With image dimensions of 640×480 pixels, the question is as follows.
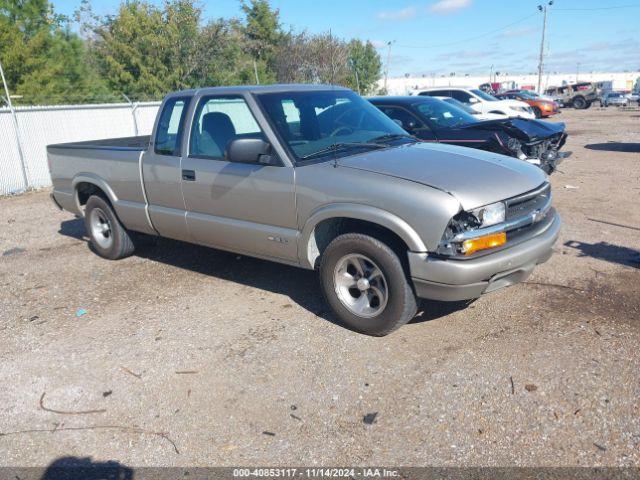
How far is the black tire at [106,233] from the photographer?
6.57 meters

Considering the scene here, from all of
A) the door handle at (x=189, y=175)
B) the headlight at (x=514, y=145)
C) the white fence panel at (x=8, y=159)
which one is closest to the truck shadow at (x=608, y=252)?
the headlight at (x=514, y=145)

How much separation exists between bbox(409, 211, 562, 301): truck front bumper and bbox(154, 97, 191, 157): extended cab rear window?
2.84 m

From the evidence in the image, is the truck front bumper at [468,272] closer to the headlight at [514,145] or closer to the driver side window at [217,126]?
the driver side window at [217,126]

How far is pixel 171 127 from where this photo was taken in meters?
5.67

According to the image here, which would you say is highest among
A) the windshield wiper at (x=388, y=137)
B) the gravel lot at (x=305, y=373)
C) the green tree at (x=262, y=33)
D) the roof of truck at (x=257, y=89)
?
the green tree at (x=262, y=33)

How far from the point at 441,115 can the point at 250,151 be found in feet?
19.0

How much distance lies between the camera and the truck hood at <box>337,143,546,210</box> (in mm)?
3900

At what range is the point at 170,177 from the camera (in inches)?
216

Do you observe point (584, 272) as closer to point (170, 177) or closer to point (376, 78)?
point (170, 177)

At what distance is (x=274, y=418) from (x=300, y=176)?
1.92 m

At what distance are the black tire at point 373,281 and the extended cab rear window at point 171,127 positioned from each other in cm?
210

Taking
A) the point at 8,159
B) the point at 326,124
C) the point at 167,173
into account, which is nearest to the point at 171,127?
the point at 167,173

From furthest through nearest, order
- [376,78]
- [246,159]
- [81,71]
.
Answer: [376,78], [81,71], [246,159]

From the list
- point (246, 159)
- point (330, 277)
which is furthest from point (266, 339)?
point (246, 159)
